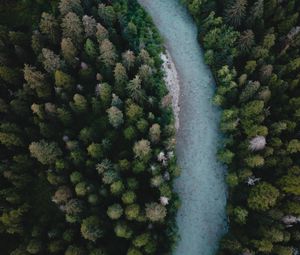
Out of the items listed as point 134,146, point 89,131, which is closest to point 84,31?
point 89,131

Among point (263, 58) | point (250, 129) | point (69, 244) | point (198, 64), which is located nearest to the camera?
point (69, 244)

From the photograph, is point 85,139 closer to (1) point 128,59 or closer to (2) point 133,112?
(2) point 133,112

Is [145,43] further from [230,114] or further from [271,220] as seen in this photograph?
[271,220]

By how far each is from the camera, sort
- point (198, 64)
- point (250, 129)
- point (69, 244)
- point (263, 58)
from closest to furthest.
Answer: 1. point (69, 244)
2. point (250, 129)
3. point (263, 58)
4. point (198, 64)

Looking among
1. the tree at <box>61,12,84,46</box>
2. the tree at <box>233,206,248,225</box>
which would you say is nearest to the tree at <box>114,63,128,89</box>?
the tree at <box>61,12,84,46</box>

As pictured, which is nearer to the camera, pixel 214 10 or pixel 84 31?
pixel 84 31

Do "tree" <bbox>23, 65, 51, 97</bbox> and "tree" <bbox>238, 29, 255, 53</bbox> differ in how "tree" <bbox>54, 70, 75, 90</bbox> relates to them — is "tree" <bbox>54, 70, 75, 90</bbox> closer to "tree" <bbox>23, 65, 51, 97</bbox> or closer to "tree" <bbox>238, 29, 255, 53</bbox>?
"tree" <bbox>23, 65, 51, 97</bbox>

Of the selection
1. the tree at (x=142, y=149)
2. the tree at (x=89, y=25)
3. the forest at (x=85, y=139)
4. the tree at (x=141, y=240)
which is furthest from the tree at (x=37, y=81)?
the tree at (x=141, y=240)

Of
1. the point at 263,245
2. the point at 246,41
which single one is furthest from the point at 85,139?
the point at 246,41

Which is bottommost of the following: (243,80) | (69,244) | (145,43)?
(69,244)
